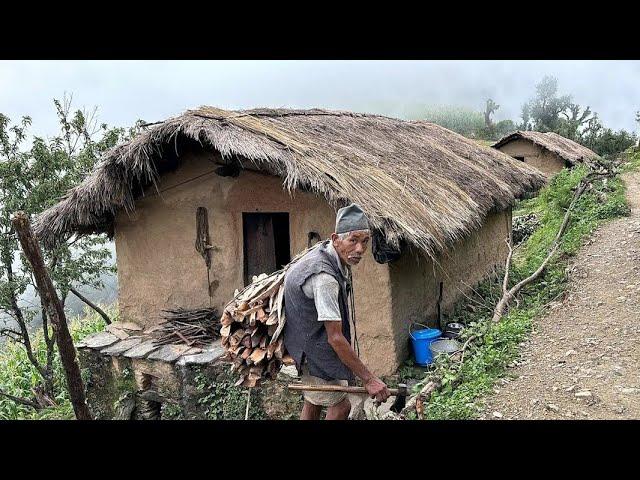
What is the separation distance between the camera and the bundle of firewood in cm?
357

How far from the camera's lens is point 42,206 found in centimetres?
845

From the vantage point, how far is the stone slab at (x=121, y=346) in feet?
21.7

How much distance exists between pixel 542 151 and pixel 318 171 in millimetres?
18264

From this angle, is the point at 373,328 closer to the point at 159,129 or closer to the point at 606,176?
the point at 159,129

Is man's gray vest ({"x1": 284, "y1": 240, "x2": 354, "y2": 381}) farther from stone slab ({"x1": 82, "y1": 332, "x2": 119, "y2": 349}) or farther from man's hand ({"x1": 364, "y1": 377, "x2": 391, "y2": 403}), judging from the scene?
stone slab ({"x1": 82, "y1": 332, "x2": 119, "y2": 349})

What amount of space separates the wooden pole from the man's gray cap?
2.24 meters

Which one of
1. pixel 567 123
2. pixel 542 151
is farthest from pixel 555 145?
pixel 567 123

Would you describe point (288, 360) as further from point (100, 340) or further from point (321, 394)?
point (100, 340)

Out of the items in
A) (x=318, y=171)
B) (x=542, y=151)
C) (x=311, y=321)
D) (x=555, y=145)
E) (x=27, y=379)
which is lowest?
(x=27, y=379)

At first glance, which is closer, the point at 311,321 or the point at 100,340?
the point at 311,321

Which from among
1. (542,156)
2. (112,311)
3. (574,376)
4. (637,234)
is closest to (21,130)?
(112,311)

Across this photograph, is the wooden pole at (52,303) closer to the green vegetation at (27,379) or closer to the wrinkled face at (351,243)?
the wrinkled face at (351,243)

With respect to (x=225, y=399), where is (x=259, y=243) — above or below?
above

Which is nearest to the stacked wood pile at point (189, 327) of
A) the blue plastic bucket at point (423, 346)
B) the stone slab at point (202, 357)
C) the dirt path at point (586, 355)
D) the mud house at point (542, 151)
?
the stone slab at point (202, 357)
